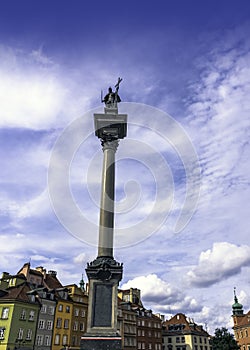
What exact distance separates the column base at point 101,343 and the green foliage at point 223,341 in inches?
1902

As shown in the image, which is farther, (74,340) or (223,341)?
(223,341)

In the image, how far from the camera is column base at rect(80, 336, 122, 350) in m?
24.2

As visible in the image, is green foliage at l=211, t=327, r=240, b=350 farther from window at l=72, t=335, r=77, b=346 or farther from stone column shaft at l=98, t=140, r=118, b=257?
stone column shaft at l=98, t=140, r=118, b=257

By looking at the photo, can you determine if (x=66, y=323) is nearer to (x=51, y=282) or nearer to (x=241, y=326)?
(x=51, y=282)

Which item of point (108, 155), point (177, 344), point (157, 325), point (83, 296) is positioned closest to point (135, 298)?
point (157, 325)

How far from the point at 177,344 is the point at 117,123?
83.0m

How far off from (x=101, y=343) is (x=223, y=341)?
4966 cm

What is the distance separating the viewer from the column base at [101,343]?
24.2 meters

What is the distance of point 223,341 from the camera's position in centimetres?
6538

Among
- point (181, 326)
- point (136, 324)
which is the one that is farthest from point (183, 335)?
point (136, 324)

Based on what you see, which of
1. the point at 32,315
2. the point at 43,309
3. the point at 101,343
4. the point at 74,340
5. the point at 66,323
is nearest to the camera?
the point at 101,343

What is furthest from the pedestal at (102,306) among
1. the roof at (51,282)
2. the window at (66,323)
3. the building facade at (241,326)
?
the building facade at (241,326)

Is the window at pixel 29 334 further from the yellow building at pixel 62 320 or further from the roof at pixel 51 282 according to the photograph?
the roof at pixel 51 282

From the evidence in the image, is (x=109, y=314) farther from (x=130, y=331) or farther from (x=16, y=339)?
(x=130, y=331)
